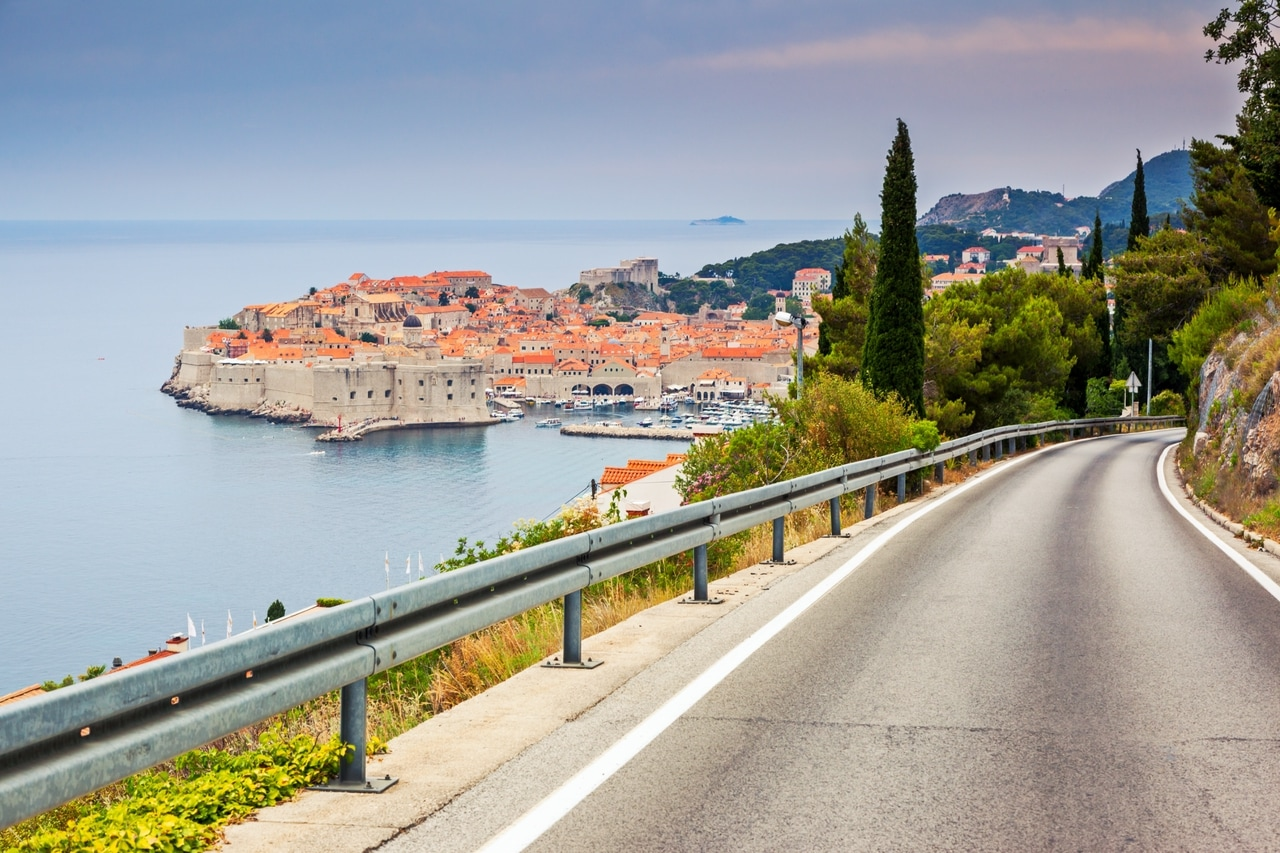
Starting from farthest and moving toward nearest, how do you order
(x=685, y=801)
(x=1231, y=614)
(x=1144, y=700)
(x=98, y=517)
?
(x=98, y=517)
(x=1231, y=614)
(x=1144, y=700)
(x=685, y=801)

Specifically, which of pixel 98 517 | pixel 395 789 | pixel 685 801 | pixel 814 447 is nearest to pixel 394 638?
pixel 395 789

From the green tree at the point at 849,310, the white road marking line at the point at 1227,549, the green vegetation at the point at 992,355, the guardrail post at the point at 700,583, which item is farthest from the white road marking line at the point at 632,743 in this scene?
the green tree at the point at 849,310

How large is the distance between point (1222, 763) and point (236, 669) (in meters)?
3.77

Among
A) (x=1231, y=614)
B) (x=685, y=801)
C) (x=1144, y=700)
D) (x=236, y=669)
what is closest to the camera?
(x=236, y=669)

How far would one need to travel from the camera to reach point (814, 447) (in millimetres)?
17531

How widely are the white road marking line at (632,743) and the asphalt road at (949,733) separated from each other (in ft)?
0.19

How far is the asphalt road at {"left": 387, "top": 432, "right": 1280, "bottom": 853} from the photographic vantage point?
4172 mm

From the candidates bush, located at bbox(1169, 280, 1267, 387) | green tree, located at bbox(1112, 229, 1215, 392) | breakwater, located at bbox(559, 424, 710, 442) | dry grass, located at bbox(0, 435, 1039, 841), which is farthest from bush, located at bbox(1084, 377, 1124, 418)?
breakwater, located at bbox(559, 424, 710, 442)

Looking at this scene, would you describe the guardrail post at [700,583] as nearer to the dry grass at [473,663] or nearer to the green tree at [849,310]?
the dry grass at [473,663]

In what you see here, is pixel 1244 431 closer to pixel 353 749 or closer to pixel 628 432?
pixel 353 749

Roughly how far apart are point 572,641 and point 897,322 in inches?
846

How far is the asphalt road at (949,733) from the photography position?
4172mm

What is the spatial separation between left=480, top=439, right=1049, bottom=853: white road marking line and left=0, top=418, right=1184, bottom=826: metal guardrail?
779 mm

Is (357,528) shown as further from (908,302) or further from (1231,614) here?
(1231,614)
